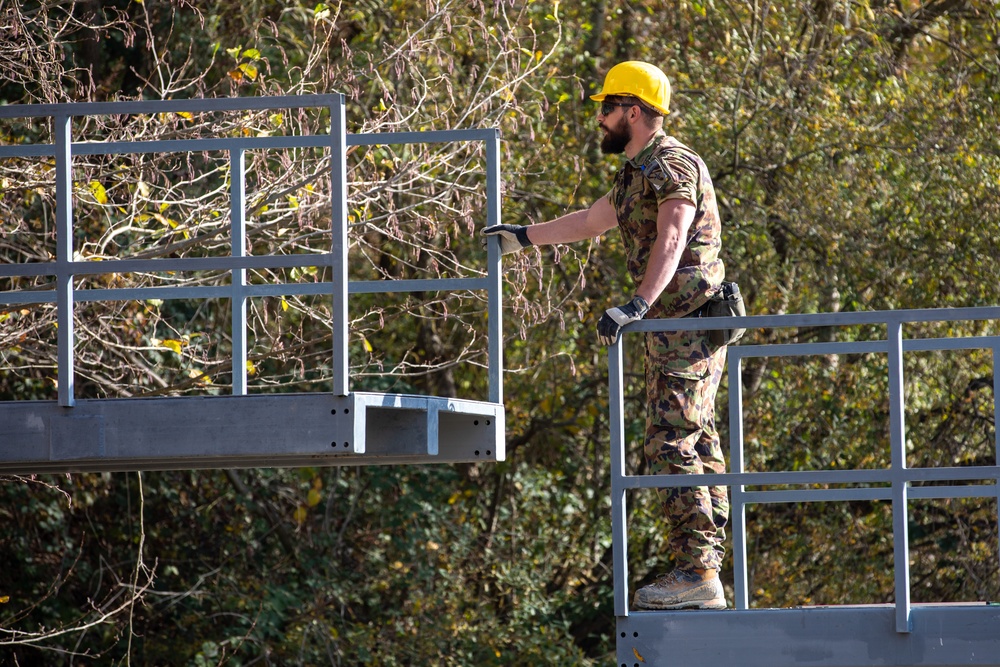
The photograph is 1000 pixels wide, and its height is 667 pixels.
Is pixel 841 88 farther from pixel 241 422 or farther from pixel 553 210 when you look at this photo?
pixel 241 422

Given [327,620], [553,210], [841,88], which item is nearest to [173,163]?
[553,210]

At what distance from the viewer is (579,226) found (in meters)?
6.05

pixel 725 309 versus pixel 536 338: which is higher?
pixel 536 338

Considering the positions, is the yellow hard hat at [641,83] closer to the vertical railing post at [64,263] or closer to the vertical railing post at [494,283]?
the vertical railing post at [494,283]

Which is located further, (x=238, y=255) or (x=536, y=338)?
A: (x=536, y=338)

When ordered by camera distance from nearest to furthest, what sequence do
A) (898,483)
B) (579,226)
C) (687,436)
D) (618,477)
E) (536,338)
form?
(898,483) → (618,477) → (687,436) → (579,226) → (536,338)

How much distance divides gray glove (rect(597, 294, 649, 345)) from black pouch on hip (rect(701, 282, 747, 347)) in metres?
0.37

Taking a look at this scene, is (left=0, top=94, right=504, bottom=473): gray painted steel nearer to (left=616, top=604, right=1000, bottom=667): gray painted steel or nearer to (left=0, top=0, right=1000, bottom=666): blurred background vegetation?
(left=616, top=604, right=1000, bottom=667): gray painted steel

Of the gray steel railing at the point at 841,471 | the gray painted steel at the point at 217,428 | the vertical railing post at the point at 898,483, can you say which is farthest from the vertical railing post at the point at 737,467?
the gray painted steel at the point at 217,428

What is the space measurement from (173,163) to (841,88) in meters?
5.33

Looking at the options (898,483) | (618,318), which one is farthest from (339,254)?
(898,483)

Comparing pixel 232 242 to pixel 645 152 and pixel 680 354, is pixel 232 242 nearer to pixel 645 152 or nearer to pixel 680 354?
pixel 645 152

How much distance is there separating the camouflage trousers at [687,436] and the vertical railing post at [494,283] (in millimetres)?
732

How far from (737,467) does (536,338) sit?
294 inches
